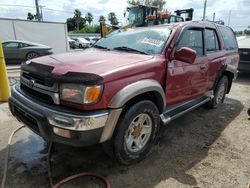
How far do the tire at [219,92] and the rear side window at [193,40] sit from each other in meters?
1.29

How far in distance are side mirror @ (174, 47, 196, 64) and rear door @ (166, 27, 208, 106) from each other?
0.11 metres

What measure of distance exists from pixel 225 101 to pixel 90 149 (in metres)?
4.05

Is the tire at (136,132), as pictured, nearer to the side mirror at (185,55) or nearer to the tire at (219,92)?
the side mirror at (185,55)

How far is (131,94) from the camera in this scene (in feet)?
8.89

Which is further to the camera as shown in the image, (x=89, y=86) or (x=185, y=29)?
(x=185, y=29)

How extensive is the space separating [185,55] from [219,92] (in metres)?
2.54

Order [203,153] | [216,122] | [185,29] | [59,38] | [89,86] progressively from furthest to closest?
[59,38] < [216,122] < [185,29] < [203,153] < [89,86]

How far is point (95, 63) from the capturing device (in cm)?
287

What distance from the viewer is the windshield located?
3.48 m

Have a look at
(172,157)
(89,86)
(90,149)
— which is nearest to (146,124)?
(172,157)

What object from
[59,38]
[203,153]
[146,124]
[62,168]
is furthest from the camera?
[59,38]

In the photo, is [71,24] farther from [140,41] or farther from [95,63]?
[95,63]

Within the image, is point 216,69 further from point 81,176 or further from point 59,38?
point 59,38

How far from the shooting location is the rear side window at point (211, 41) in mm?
4482
